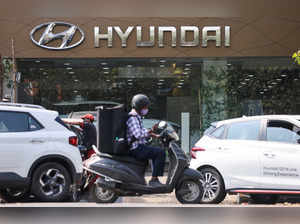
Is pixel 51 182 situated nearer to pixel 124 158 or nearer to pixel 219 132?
pixel 124 158

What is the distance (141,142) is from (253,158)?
2.43 meters

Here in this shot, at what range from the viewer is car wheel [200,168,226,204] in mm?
9461

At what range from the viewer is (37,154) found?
911cm

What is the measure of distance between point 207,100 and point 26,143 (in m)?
10.8

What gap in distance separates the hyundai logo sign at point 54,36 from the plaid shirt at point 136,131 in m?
11.1

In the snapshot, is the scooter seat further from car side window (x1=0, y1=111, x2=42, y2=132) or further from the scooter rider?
car side window (x1=0, y1=111, x2=42, y2=132)

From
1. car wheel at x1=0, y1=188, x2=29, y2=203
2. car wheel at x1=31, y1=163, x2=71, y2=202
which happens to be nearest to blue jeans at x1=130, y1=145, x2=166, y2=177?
car wheel at x1=31, y1=163, x2=71, y2=202

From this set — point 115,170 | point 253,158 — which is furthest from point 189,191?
point 253,158

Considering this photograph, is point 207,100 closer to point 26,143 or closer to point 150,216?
point 26,143

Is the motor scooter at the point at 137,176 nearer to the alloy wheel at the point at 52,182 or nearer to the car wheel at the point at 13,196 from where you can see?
the alloy wheel at the point at 52,182

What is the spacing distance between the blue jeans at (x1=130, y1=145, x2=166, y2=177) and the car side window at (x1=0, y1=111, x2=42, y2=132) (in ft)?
7.29

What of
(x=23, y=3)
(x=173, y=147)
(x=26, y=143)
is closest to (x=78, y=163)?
(x=26, y=143)

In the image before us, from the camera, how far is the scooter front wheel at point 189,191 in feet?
27.4

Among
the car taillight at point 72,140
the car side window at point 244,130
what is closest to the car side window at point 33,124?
the car taillight at point 72,140
